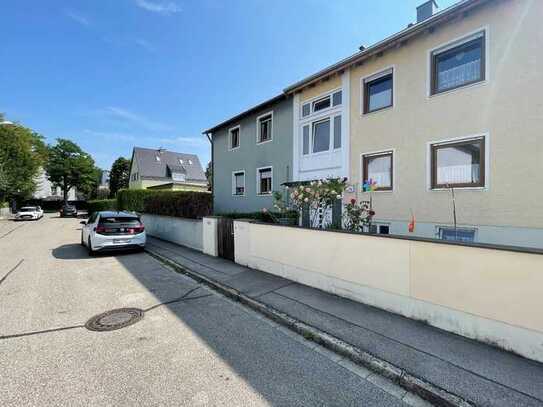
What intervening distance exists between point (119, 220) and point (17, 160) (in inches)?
1249

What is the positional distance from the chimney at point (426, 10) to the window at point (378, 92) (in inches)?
107

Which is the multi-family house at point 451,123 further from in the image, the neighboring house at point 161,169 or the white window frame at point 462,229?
the neighboring house at point 161,169

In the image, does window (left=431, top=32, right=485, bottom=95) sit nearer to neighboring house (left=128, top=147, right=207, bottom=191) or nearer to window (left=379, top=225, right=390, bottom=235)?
window (left=379, top=225, right=390, bottom=235)

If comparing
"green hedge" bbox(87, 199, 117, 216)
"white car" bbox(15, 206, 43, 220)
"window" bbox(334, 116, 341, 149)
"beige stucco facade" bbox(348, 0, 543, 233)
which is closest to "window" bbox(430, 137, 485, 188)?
"beige stucco facade" bbox(348, 0, 543, 233)

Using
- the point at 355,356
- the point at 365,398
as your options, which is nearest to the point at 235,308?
the point at 355,356

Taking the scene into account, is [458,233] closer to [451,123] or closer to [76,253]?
[451,123]

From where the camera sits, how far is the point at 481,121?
6824 millimetres

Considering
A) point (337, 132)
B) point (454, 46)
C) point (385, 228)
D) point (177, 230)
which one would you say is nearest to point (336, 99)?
point (337, 132)

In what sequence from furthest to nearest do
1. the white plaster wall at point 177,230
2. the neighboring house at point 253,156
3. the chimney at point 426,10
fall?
the neighboring house at point 253,156, the white plaster wall at point 177,230, the chimney at point 426,10

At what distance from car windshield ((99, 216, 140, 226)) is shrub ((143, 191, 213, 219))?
2.04 meters

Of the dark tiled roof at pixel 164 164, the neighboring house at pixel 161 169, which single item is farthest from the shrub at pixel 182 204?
the dark tiled roof at pixel 164 164

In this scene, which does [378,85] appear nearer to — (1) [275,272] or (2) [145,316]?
(1) [275,272]

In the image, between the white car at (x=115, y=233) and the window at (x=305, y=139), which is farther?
the window at (x=305, y=139)

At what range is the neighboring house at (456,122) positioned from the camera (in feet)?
20.3
